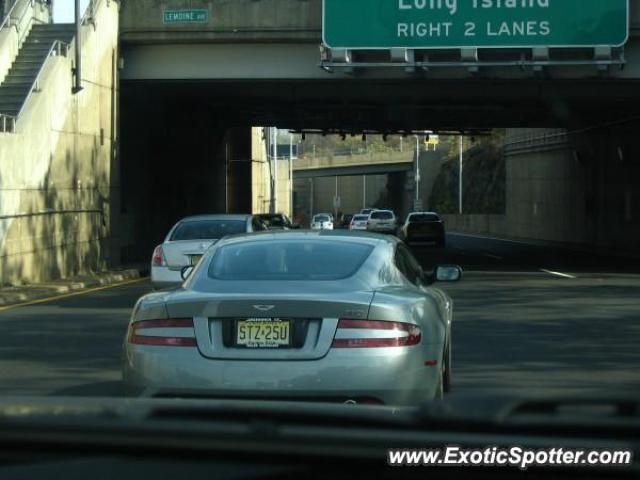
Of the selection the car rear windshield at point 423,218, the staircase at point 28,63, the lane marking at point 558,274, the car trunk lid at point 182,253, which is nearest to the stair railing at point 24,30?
the staircase at point 28,63

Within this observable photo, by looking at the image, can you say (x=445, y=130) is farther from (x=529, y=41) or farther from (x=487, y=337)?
(x=487, y=337)

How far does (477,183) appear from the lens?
9906 cm

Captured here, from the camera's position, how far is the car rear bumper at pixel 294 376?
650 centimetres

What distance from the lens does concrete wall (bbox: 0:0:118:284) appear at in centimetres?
2307

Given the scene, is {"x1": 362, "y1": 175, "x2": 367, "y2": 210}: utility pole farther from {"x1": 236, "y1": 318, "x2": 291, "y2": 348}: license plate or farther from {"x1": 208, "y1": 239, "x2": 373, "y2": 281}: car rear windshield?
{"x1": 236, "y1": 318, "x2": 291, "y2": 348}: license plate

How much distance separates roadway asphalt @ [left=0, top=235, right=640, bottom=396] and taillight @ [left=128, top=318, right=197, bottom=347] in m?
1.80

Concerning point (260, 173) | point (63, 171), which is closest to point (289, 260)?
point (63, 171)

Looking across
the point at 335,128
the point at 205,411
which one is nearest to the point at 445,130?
the point at 335,128

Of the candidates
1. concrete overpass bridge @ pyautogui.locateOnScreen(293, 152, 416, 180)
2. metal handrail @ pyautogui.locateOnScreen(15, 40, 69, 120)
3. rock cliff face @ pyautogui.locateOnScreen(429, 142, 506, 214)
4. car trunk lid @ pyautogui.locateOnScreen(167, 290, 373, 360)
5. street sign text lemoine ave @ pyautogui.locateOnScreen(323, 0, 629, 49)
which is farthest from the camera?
concrete overpass bridge @ pyautogui.locateOnScreen(293, 152, 416, 180)

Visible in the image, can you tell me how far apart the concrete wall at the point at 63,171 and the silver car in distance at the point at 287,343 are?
15.9 metres

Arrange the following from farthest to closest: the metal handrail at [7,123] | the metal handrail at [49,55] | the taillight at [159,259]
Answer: the metal handrail at [49,55] < the metal handrail at [7,123] < the taillight at [159,259]

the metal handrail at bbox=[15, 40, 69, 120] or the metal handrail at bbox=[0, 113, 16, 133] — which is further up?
the metal handrail at bbox=[15, 40, 69, 120]

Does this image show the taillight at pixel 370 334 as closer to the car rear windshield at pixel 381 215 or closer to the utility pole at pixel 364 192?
the car rear windshield at pixel 381 215

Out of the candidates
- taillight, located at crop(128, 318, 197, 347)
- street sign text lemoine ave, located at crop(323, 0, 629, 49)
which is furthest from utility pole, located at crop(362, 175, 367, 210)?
taillight, located at crop(128, 318, 197, 347)
